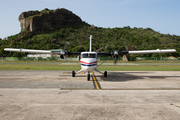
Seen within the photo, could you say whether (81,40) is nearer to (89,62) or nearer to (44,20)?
(44,20)

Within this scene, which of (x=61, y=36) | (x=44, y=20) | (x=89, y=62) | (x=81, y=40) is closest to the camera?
(x=89, y=62)

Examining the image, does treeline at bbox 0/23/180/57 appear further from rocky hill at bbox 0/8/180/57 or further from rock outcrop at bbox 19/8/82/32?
rock outcrop at bbox 19/8/82/32

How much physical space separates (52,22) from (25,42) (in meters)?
38.3

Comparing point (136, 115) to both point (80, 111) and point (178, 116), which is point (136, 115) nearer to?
point (178, 116)

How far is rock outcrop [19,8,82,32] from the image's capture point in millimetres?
132375

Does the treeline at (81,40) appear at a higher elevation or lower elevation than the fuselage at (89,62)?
higher

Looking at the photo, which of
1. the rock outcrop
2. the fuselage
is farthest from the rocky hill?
the fuselage

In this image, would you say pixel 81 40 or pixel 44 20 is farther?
pixel 44 20

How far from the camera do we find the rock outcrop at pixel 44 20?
13238 cm

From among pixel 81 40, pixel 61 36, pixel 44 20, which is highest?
pixel 44 20

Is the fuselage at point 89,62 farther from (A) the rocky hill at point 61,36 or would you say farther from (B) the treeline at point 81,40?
(A) the rocky hill at point 61,36

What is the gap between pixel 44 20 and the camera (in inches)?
5404

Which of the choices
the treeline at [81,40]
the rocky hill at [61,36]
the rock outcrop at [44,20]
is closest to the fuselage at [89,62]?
the treeline at [81,40]

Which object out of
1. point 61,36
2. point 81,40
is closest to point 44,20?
point 61,36
